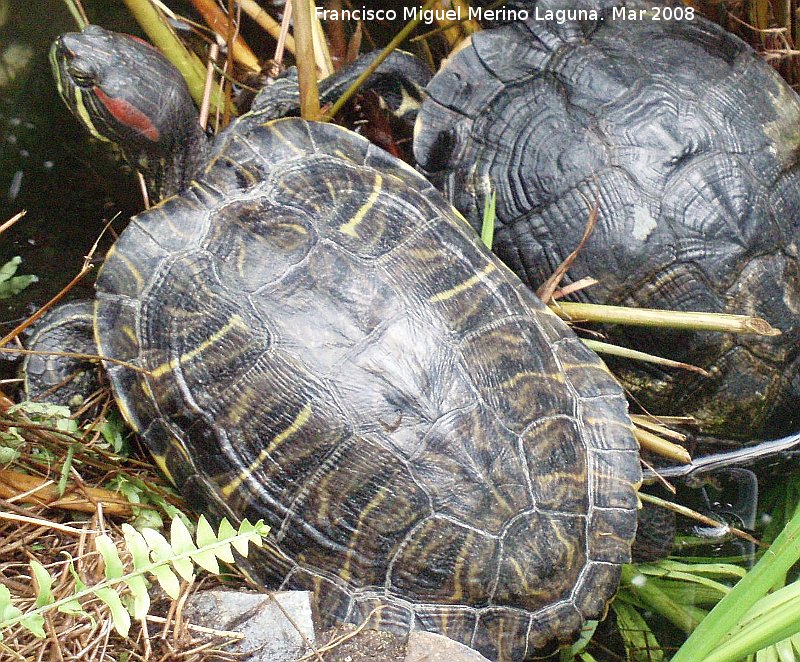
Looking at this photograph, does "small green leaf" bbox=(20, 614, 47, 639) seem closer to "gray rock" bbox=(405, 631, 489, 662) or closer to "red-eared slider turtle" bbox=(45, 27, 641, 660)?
"red-eared slider turtle" bbox=(45, 27, 641, 660)

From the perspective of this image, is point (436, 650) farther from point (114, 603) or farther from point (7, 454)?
point (7, 454)

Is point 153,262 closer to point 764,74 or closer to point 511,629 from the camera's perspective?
point 511,629

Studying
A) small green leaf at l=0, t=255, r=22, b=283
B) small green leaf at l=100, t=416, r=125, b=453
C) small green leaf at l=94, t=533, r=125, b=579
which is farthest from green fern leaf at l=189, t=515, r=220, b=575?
small green leaf at l=0, t=255, r=22, b=283

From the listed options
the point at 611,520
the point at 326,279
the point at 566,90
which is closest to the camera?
the point at 326,279

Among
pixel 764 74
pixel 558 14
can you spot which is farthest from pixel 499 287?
pixel 764 74

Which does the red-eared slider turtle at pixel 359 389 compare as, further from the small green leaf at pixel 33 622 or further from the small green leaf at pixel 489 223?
the small green leaf at pixel 33 622

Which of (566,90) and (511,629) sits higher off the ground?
(566,90)
